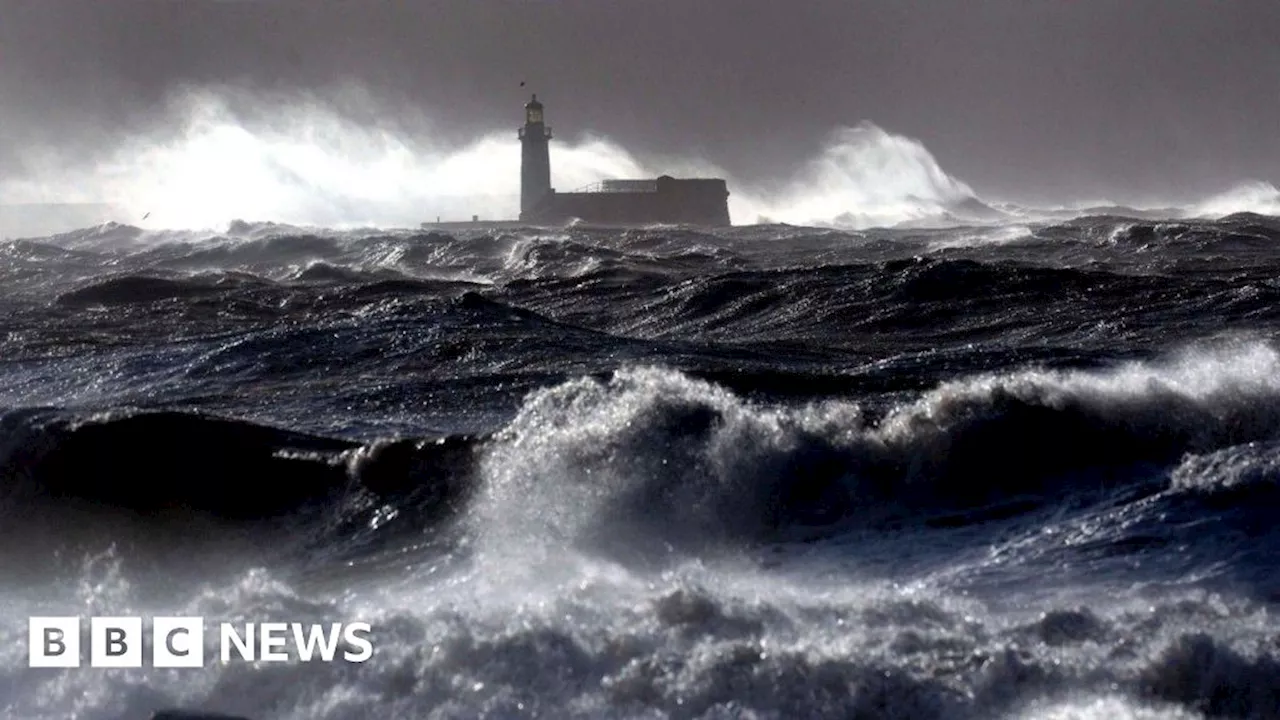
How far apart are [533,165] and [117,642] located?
48359 millimetres

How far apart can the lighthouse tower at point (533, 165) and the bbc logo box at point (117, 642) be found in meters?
47.4

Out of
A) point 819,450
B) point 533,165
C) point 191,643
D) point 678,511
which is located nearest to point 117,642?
point 191,643

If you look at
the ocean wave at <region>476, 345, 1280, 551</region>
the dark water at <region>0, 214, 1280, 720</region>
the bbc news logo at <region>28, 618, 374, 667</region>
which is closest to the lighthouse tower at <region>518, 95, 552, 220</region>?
the dark water at <region>0, 214, 1280, 720</region>

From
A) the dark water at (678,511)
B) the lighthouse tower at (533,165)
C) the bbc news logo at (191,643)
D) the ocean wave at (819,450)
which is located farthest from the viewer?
the lighthouse tower at (533,165)

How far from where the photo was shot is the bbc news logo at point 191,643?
575 centimetres

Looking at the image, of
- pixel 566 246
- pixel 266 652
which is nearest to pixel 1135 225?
pixel 566 246

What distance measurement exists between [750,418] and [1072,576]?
2397 mm

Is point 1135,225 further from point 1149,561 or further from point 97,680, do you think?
point 97,680

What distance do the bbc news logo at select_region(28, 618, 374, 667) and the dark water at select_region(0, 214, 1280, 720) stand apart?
9 centimetres

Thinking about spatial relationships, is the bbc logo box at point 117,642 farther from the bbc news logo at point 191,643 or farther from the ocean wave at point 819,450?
the ocean wave at point 819,450

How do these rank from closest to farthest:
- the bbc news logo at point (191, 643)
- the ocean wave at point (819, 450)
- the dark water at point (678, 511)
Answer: the dark water at point (678, 511) → the bbc news logo at point (191, 643) → the ocean wave at point (819, 450)

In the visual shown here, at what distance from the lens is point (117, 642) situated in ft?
19.8

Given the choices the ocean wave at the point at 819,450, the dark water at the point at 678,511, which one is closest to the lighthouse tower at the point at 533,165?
the dark water at the point at 678,511

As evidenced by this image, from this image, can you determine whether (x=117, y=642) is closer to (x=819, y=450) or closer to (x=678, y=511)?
(x=678, y=511)
